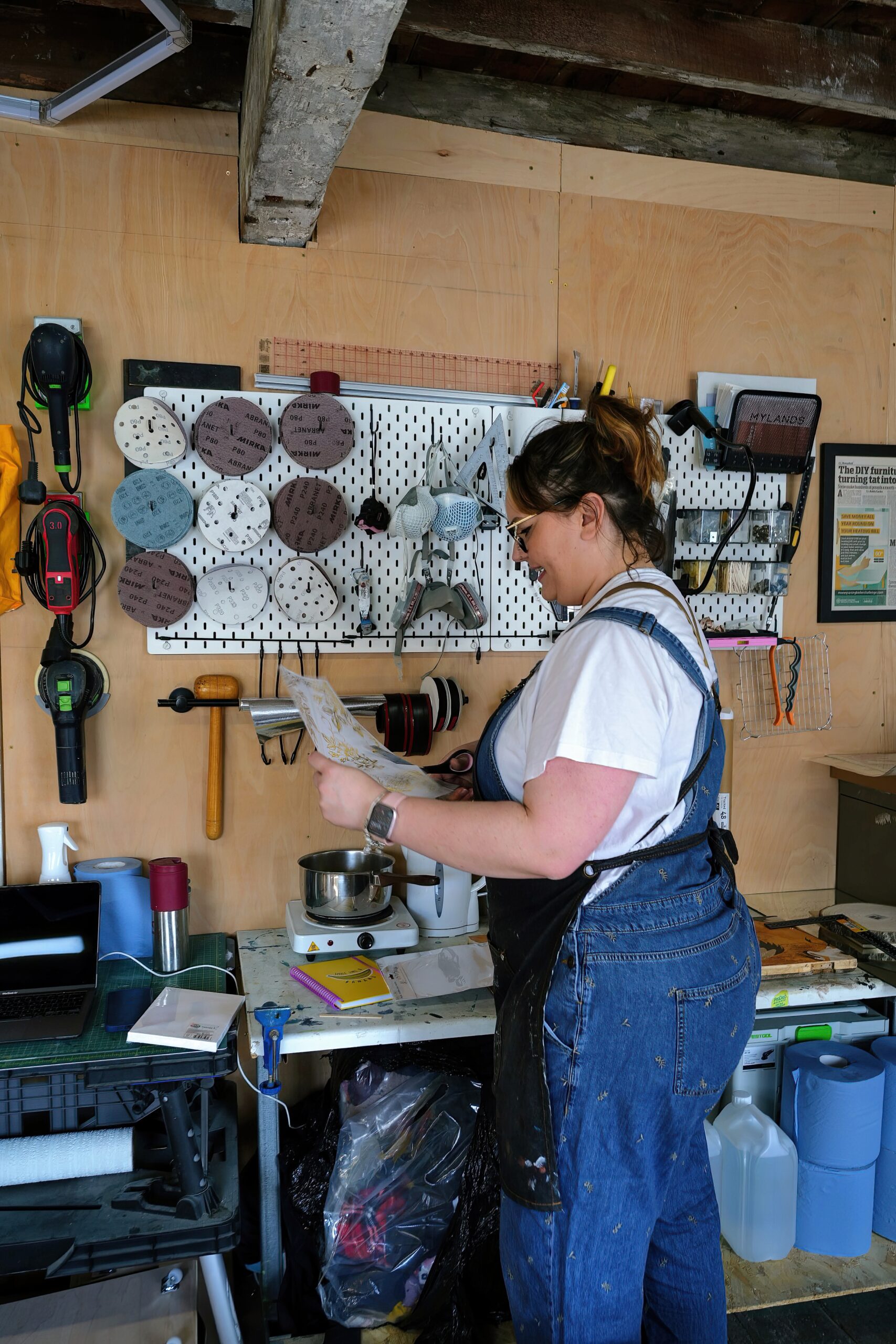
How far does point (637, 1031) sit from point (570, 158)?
2.10m

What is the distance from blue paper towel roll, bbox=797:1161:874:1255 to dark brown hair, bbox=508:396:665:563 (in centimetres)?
157

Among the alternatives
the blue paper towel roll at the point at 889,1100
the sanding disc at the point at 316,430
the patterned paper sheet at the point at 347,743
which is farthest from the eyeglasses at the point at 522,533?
the blue paper towel roll at the point at 889,1100

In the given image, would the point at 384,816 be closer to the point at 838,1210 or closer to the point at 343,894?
the point at 343,894

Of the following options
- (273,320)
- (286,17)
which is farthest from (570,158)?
(286,17)

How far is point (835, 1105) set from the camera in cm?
206

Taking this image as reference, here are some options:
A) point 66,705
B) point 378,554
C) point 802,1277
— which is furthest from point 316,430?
point 802,1277

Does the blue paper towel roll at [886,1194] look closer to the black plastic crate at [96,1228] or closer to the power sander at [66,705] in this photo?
the black plastic crate at [96,1228]

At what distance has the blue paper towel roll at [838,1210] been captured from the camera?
2090 mm

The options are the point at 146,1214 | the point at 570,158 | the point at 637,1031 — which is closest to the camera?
the point at 637,1031

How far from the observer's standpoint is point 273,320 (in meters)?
2.18

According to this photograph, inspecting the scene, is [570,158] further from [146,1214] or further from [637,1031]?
[146,1214]

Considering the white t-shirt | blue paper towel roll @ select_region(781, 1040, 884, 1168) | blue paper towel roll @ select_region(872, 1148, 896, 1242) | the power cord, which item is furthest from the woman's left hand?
blue paper towel roll @ select_region(872, 1148, 896, 1242)

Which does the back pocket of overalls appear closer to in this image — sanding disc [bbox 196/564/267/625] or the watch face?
the watch face

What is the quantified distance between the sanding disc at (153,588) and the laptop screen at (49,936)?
581 mm
